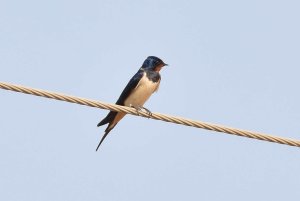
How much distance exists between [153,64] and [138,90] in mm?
452

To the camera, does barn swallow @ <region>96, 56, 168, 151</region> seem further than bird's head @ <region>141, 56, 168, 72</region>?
No

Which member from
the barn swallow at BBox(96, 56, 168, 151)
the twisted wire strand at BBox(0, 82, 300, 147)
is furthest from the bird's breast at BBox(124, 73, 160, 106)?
the twisted wire strand at BBox(0, 82, 300, 147)

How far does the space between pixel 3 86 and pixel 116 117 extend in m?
3.18

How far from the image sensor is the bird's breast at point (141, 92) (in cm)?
892

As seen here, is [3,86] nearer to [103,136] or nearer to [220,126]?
[220,126]

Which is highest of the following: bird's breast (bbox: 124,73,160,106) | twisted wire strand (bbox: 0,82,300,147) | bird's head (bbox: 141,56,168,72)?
bird's head (bbox: 141,56,168,72)

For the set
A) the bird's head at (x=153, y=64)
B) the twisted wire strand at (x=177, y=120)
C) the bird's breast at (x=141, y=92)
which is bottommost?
the twisted wire strand at (x=177, y=120)

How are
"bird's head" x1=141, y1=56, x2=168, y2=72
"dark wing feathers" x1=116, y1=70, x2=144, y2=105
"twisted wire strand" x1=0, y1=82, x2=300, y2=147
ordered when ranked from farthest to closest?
"bird's head" x1=141, y1=56, x2=168, y2=72 → "dark wing feathers" x1=116, y1=70, x2=144, y2=105 → "twisted wire strand" x1=0, y1=82, x2=300, y2=147

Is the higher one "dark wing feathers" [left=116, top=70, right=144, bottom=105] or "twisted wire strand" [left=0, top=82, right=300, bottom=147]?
"dark wing feathers" [left=116, top=70, right=144, bottom=105]

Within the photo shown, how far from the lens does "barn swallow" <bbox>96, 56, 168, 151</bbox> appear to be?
8.91 metres

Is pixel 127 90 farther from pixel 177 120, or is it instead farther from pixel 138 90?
pixel 177 120

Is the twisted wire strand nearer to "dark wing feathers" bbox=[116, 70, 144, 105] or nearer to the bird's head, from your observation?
"dark wing feathers" bbox=[116, 70, 144, 105]

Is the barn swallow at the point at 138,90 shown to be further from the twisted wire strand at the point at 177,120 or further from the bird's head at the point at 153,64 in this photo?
the twisted wire strand at the point at 177,120

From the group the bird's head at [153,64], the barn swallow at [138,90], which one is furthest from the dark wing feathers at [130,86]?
the bird's head at [153,64]
